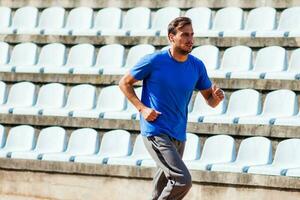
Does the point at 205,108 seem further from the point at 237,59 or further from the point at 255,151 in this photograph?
the point at 255,151

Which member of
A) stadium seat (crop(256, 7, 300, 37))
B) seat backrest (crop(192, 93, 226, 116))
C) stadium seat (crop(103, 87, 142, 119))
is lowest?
stadium seat (crop(103, 87, 142, 119))

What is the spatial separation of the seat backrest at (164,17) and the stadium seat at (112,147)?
2.01m

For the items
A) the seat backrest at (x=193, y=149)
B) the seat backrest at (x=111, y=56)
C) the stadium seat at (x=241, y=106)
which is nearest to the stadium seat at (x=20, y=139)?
the seat backrest at (x=111, y=56)

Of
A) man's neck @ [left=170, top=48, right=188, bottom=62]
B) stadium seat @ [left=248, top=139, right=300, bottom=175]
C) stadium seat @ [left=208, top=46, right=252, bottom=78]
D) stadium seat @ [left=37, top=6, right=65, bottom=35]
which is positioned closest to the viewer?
man's neck @ [left=170, top=48, right=188, bottom=62]

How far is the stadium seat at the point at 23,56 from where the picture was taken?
10.4 m

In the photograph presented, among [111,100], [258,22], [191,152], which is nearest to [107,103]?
[111,100]

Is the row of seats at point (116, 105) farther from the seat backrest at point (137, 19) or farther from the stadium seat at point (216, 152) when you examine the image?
the seat backrest at point (137, 19)

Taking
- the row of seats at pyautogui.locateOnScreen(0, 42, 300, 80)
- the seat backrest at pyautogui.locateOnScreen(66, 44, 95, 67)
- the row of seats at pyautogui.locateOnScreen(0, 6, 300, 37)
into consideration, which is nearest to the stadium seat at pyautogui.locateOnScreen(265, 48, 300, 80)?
the row of seats at pyautogui.locateOnScreen(0, 42, 300, 80)

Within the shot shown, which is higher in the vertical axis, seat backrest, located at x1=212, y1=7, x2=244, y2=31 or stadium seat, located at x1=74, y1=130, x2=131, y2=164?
seat backrest, located at x1=212, y1=7, x2=244, y2=31

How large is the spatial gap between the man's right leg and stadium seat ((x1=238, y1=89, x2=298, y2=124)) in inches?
93.7

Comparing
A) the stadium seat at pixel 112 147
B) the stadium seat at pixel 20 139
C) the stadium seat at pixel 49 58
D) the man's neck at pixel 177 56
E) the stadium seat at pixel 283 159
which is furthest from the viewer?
the stadium seat at pixel 49 58

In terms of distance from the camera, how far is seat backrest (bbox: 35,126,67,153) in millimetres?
8992

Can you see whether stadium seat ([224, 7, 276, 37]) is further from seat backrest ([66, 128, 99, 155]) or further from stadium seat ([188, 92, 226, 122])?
seat backrest ([66, 128, 99, 155])

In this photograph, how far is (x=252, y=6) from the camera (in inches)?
386
